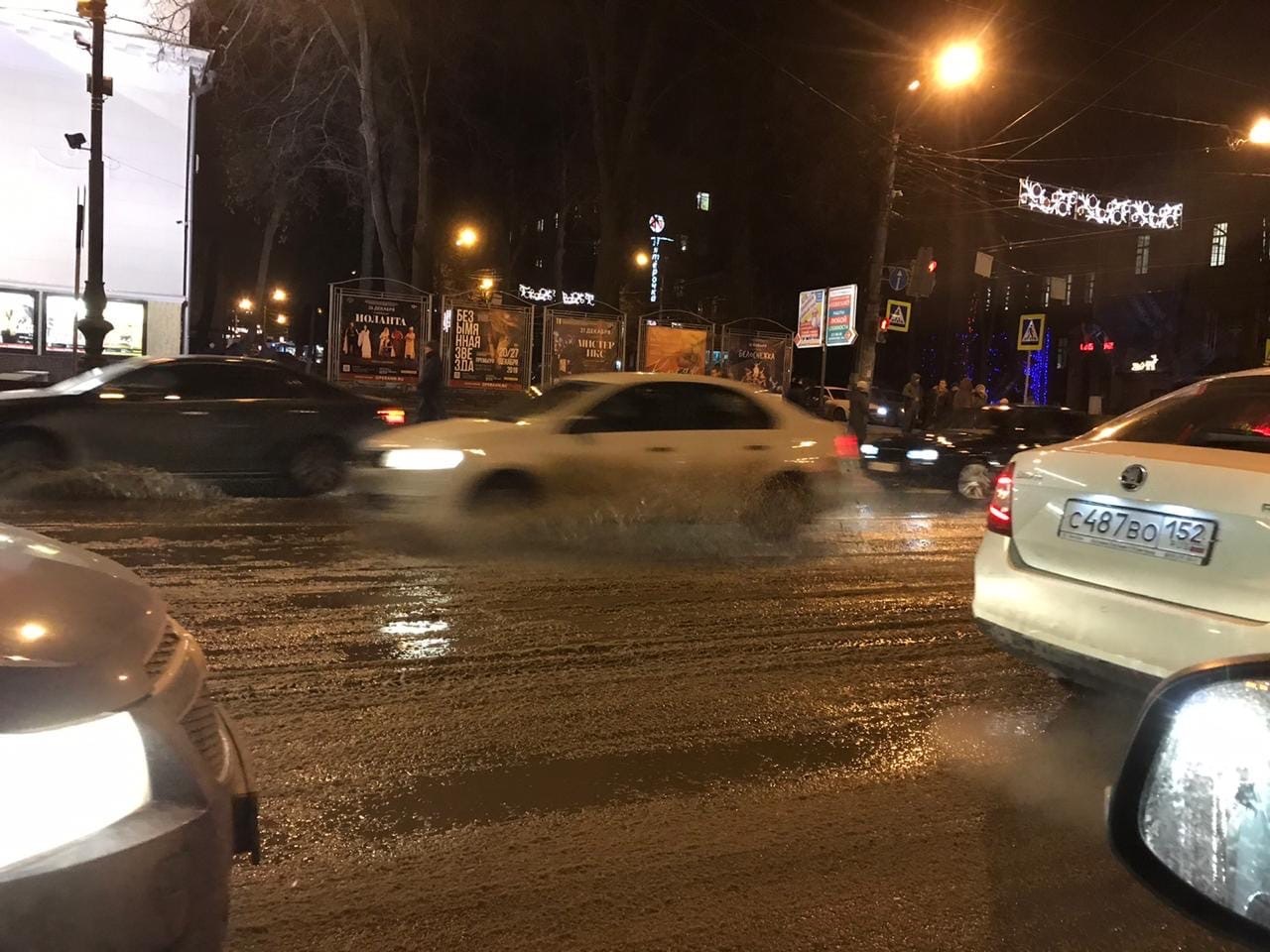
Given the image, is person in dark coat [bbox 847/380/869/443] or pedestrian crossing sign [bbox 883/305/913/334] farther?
pedestrian crossing sign [bbox 883/305/913/334]

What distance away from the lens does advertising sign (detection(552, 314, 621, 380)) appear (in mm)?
23250

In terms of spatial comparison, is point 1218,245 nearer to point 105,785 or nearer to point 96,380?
point 96,380

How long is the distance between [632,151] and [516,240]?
22407 mm

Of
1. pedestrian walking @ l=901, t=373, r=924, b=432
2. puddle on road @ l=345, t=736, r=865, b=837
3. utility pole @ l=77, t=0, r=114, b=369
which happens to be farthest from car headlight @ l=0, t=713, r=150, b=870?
pedestrian walking @ l=901, t=373, r=924, b=432

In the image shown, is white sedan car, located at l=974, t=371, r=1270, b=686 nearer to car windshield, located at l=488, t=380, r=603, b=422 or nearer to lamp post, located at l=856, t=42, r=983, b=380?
car windshield, located at l=488, t=380, r=603, b=422

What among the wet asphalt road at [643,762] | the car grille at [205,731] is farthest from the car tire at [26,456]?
the car grille at [205,731]

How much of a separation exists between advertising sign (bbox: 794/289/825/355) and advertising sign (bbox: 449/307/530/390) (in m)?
6.70

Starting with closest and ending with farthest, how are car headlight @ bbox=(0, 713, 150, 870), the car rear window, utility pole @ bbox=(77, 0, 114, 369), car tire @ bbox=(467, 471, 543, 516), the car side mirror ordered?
the car side mirror < car headlight @ bbox=(0, 713, 150, 870) < the car rear window < car tire @ bbox=(467, 471, 543, 516) < utility pole @ bbox=(77, 0, 114, 369)

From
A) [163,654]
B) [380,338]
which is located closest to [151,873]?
[163,654]

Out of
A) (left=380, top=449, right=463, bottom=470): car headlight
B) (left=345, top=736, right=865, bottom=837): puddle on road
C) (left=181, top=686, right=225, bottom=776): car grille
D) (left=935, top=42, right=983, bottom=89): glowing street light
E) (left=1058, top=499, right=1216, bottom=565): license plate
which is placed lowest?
(left=345, top=736, right=865, bottom=837): puddle on road

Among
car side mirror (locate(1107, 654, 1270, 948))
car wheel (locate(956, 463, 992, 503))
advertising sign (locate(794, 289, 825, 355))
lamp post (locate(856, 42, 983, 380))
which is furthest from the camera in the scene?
advertising sign (locate(794, 289, 825, 355))

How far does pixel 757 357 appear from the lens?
25734mm

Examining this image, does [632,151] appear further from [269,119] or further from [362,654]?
[362,654]

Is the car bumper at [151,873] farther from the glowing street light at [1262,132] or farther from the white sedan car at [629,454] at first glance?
the glowing street light at [1262,132]
